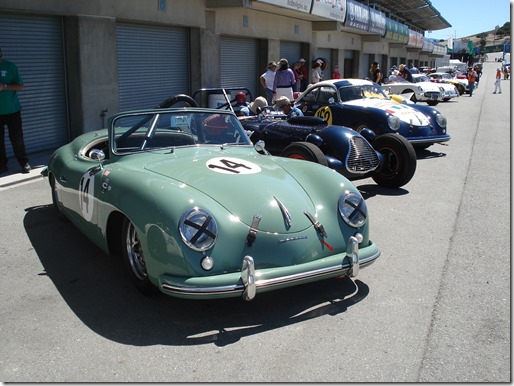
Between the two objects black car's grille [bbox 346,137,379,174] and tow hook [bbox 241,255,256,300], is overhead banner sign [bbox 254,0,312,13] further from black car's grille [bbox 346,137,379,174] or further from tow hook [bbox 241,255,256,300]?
tow hook [bbox 241,255,256,300]

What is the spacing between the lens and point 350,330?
330cm

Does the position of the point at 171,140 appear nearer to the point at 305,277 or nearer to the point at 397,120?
the point at 305,277

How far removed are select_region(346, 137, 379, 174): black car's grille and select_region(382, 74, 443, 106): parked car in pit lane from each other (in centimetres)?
1547

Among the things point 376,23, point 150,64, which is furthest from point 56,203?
point 376,23

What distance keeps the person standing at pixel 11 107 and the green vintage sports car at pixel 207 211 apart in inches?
126

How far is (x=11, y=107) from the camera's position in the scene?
294 inches

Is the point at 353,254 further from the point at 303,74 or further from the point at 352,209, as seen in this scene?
the point at 303,74

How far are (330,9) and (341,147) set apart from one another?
1490cm

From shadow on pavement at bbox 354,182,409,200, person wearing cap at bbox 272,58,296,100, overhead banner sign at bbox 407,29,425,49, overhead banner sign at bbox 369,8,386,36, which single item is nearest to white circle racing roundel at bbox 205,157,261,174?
shadow on pavement at bbox 354,182,409,200

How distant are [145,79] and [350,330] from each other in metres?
10.4

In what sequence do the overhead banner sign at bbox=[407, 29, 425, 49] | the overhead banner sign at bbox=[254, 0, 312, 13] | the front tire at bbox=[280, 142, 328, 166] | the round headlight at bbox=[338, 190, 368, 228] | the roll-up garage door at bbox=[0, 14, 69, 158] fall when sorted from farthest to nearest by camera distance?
the overhead banner sign at bbox=[407, 29, 425, 49] → the overhead banner sign at bbox=[254, 0, 312, 13] → the roll-up garage door at bbox=[0, 14, 69, 158] → the front tire at bbox=[280, 142, 328, 166] → the round headlight at bbox=[338, 190, 368, 228]

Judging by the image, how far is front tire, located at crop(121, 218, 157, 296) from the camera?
3.66m

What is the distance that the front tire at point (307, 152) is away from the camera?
20.1 ft

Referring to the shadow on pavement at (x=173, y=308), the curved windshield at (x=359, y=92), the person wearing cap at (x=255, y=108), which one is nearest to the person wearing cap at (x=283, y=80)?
the curved windshield at (x=359, y=92)
